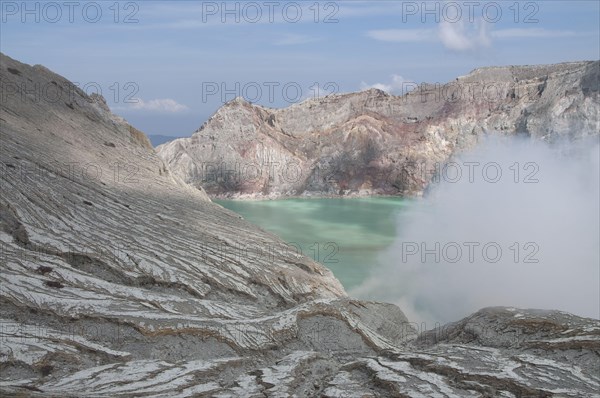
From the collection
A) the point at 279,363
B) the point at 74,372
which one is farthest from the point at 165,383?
the point at 279,363

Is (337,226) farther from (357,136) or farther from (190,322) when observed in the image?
(190,322)

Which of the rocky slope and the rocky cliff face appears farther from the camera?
the rocky cliff face

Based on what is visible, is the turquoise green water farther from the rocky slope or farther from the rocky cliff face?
the rocky slope

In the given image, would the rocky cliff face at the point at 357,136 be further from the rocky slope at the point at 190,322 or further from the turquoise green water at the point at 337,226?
the rocky slope at the point at 190,322

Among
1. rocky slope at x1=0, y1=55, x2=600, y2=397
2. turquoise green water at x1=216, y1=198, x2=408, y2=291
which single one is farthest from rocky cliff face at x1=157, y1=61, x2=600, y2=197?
rocky slope at x1=0, y1=55, x2=600, y2=397

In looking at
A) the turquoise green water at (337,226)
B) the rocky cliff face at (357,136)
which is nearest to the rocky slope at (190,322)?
the turquoise green water at (337,226)

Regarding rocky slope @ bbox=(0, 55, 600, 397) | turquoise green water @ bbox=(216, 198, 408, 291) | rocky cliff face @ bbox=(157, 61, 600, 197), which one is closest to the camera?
rocky slope @ bbox=(0, 55, 600, 397)
